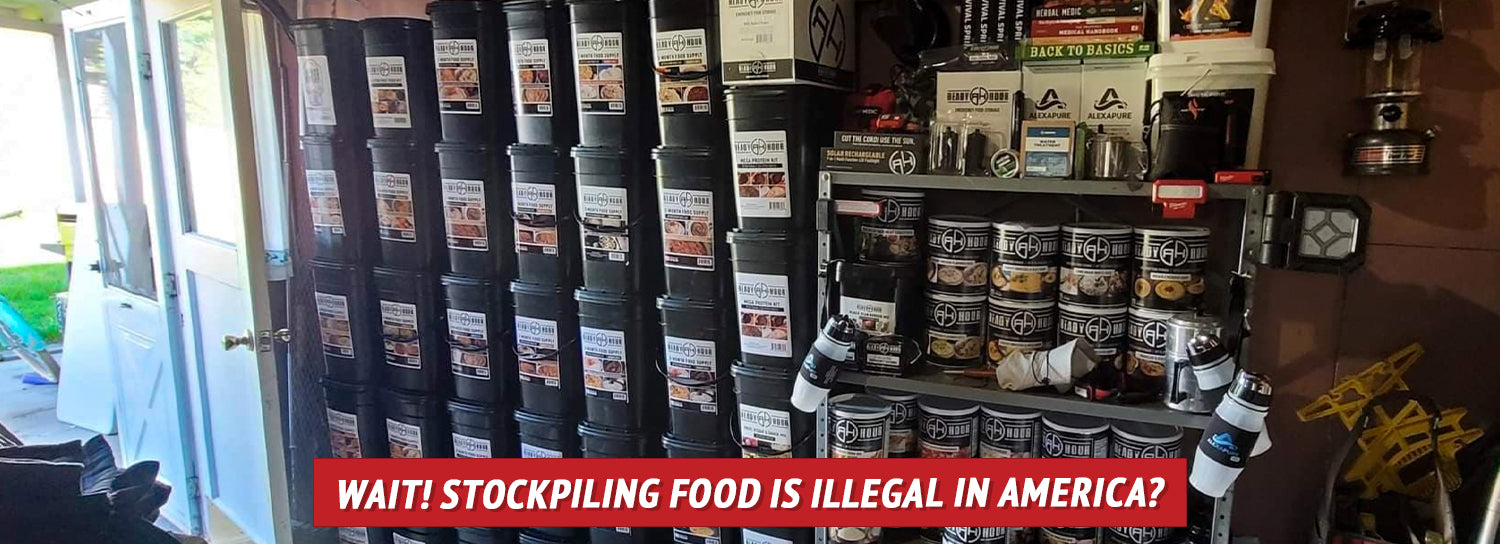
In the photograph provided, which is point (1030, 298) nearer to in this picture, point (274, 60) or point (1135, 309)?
point (1135, 309)

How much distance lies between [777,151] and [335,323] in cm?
143

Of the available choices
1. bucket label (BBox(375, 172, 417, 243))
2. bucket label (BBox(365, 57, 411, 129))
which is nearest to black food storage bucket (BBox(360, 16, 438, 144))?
bucket label (BBox(365, 57, 411, 129))

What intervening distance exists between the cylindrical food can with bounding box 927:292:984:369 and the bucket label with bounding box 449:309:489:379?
1160mm

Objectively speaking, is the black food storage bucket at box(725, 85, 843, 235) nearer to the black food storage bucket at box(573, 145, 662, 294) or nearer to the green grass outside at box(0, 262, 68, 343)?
the black food storage bucket at box(573, 145, 662, 294)

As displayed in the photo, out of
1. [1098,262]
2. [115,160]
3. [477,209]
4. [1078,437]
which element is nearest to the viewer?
[1098,262]

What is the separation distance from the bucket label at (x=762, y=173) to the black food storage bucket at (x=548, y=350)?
575 millimetres

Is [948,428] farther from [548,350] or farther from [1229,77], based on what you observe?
[548,350]

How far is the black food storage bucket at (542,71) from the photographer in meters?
1.83

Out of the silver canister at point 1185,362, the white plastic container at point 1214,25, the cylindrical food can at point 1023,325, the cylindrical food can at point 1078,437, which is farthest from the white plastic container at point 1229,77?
the cylindrical food can at point 1078,437

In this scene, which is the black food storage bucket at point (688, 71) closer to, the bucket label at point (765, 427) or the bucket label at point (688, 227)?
the bucket label at point (688, 227)

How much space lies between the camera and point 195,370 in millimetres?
2570

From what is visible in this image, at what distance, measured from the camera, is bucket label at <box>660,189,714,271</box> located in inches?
68.9

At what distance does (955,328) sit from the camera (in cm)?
158

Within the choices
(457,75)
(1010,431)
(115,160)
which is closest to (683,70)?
(457,75)
